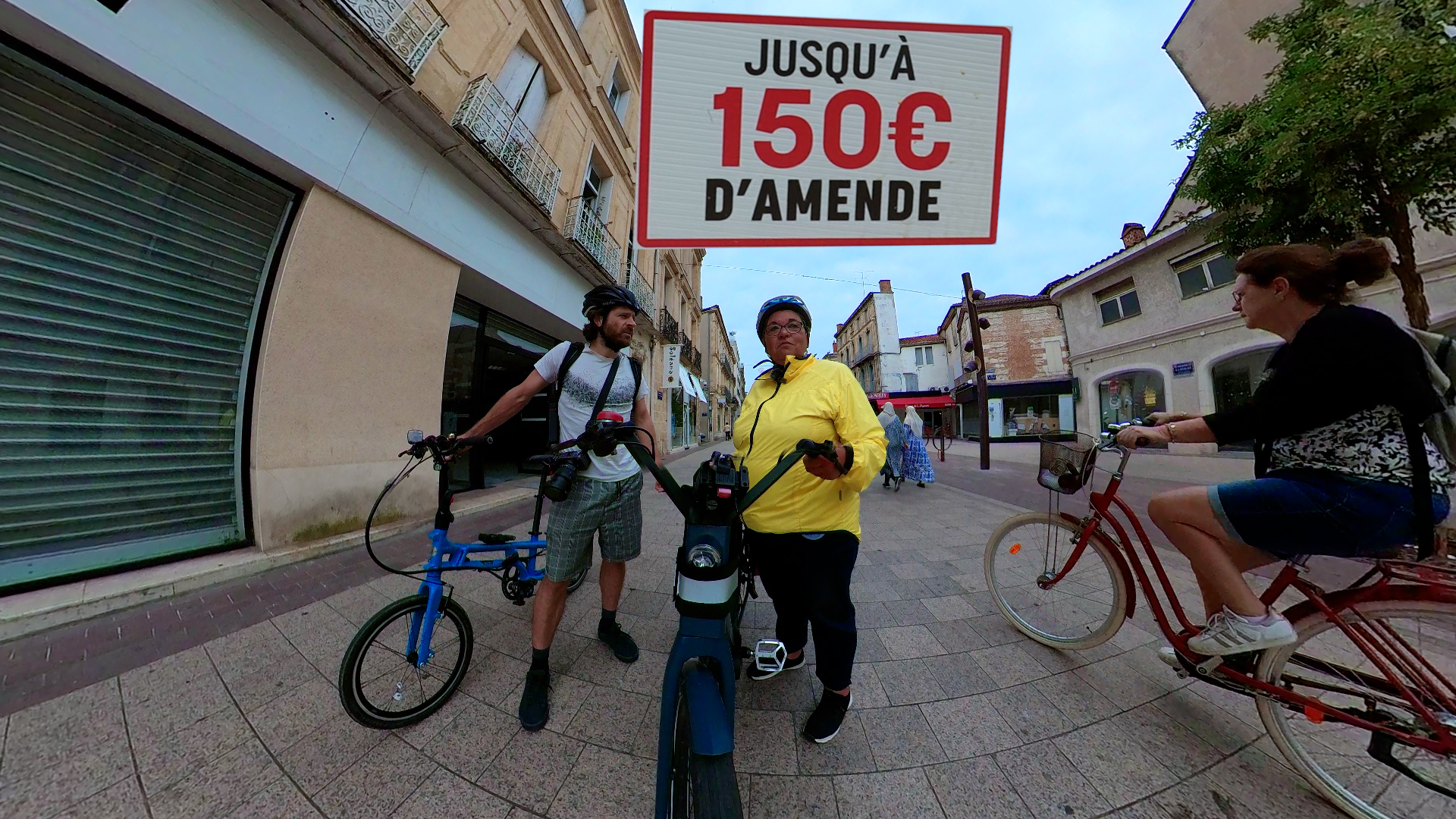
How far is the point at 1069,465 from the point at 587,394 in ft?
8.29

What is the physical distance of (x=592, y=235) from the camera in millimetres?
7738

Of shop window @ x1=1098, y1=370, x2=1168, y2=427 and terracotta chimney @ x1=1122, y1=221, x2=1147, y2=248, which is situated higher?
terracotta chimney @ x1=1122, y1=221, x2=1147, y2=248

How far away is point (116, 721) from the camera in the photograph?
154 cm

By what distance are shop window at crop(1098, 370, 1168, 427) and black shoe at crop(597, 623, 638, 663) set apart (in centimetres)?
1509

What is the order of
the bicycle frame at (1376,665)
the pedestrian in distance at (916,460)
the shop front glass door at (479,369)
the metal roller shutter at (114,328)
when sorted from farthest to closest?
the pedestrian in distance at (916,460)
the shop front glass door at (479,369)
the metal roller shutter at (114,328)
the bicycle frame at (1376,665)

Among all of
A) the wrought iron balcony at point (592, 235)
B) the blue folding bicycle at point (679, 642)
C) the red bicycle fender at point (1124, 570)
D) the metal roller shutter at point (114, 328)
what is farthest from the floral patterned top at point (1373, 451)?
the wrought iron balcony at point (592, 235)

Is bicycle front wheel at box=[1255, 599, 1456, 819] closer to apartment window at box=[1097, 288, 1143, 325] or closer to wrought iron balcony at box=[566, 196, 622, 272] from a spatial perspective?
wrought iron balcony at box=[566, 196, 622, 272]

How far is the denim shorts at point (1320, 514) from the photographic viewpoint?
49.4 inches

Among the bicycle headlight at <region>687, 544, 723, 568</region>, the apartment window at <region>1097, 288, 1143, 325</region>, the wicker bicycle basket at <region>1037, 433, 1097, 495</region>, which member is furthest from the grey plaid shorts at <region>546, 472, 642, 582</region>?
the apartment window at <region>1097, 288, 1143, 325</region>

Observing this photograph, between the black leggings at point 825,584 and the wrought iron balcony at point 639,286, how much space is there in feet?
28.0

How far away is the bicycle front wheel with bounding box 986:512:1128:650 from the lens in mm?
2090

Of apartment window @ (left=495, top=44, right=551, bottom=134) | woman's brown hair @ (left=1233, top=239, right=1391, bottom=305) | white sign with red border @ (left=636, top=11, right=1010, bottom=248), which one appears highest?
apartment window @ (left=495, top=44, right=551, bottom=134)

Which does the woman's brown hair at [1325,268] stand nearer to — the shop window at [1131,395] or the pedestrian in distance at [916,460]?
the pedestrian in distance at [916,460]

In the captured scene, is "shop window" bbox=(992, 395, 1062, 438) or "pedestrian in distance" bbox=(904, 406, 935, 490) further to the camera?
"shop window" bbox=(992, 395, 1062, 438)
